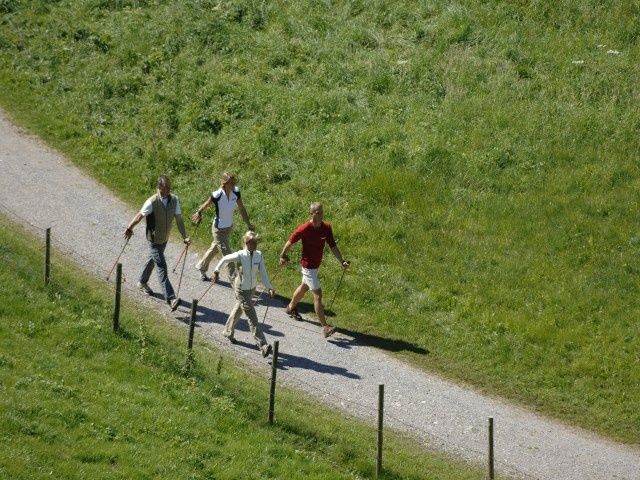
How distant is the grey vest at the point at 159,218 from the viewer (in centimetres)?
2072

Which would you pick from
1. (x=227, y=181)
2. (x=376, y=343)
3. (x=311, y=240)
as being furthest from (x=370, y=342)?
(x=227, y=181)

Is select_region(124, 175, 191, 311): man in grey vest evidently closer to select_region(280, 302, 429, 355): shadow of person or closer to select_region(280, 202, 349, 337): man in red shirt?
select_region(280, 202, 349, 337): man in red shirt

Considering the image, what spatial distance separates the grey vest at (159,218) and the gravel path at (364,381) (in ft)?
4.27

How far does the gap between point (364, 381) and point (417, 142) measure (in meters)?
8.17

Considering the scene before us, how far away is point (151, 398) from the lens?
17094 millimetres

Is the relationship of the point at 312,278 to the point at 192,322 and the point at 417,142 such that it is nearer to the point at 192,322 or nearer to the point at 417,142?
the point at 192,322

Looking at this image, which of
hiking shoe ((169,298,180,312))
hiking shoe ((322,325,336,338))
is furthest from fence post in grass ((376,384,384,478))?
hiking shoe ((169,298,180,312))

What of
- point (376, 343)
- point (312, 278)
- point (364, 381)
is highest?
point (312, 278)

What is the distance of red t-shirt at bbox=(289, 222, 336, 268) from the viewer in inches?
819

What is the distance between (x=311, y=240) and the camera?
20.8 m

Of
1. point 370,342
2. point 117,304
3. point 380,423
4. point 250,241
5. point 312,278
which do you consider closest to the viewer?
point 380,423

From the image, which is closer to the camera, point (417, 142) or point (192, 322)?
point (192, 322)

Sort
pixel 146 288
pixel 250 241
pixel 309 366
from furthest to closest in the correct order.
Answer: pixel 146 288 → pixel 309 366 → pixel 250 241

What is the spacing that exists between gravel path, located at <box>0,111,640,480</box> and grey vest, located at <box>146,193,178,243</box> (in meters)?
1.30
